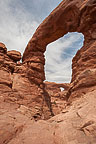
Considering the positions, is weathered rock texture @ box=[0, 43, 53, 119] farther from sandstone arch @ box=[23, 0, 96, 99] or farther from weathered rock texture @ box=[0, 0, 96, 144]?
sandstone arch @ box=[23, 0, 96, 99]

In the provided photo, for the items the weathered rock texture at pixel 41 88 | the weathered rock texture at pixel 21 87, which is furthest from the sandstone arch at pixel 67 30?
the weathered rock texture at pixel 21 87

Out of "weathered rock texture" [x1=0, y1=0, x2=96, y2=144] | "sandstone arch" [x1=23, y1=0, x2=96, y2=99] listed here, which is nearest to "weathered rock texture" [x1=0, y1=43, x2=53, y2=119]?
"weathered rock texture" [x1=0, y1=0, x2=96, y2=144]

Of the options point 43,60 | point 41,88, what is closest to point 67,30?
point 43,60

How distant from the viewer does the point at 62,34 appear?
37.7 feet

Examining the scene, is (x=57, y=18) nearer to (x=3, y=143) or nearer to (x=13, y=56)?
(x=13, y=56)

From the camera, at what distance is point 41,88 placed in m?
11.0

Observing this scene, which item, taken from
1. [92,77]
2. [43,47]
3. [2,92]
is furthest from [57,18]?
[2,92]

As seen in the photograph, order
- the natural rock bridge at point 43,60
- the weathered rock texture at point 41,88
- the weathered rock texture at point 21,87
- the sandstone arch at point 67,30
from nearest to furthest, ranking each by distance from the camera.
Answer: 1. the weathered rock texture at point 41,88
2. the natural rock bridge at point 43,60
3. the sandstone arch at point 67,30
4. the weathered rock texture at point 21,87

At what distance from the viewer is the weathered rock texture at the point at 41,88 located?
2.47 m

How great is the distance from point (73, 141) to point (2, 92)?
6.74 m

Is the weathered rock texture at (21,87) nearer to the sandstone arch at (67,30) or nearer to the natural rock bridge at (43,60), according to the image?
the natural rock bridge at (43,60)

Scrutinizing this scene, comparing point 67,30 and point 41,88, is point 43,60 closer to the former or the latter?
point 41,88

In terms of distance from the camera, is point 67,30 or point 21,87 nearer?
point 21,87

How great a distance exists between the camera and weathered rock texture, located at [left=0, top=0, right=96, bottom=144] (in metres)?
2.47
